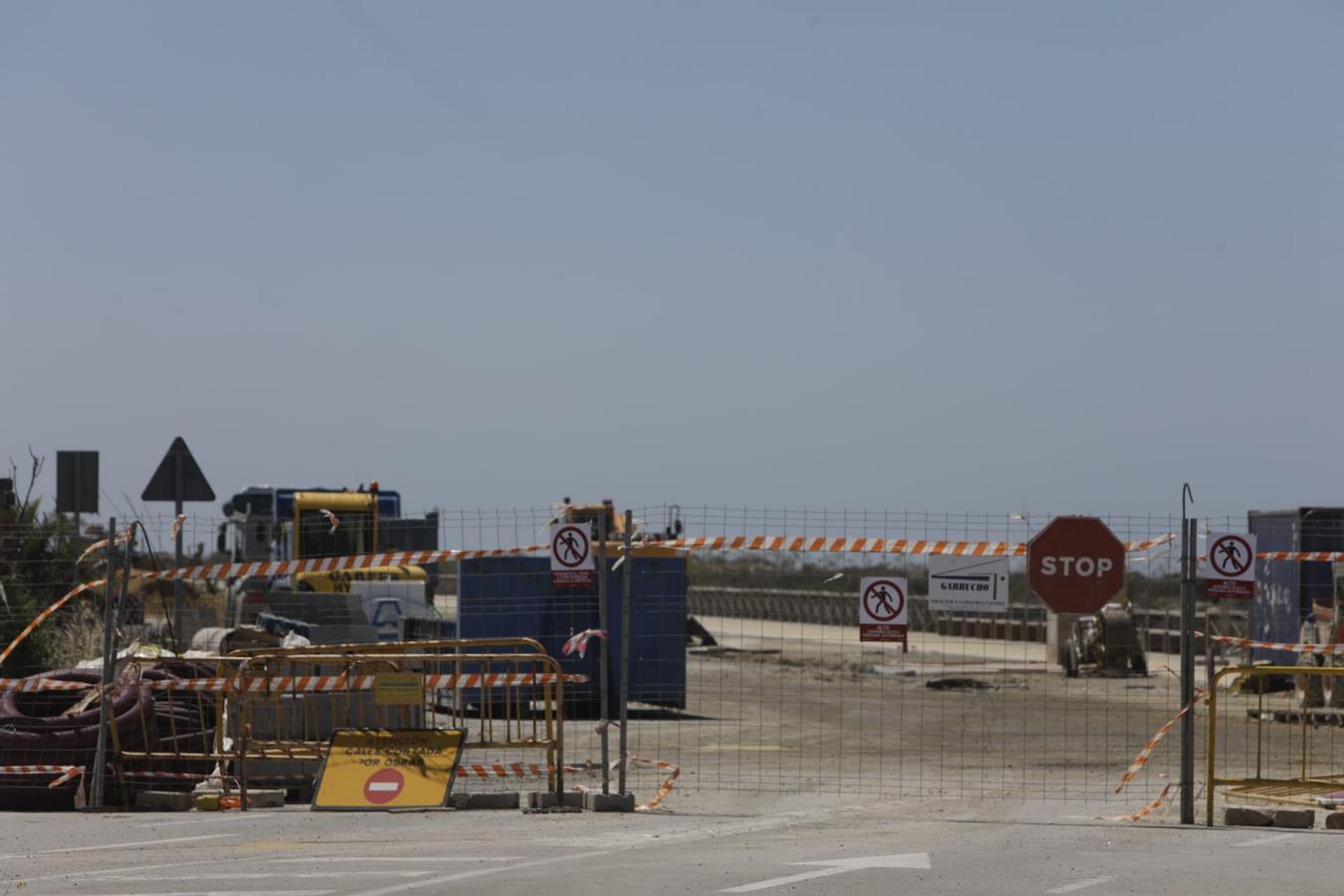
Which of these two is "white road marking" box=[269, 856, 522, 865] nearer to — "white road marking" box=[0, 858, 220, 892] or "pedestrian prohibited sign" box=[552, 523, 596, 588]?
"white road marking" box=[0, 858, 220, 892]

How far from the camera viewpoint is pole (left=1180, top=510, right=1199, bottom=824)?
1310cm

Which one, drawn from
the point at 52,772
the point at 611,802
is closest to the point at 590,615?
the point at 611,802

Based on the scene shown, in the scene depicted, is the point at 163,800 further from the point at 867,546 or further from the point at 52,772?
the point at 867,546

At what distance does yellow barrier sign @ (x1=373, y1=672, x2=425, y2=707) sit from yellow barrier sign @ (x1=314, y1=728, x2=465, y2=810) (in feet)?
1.00

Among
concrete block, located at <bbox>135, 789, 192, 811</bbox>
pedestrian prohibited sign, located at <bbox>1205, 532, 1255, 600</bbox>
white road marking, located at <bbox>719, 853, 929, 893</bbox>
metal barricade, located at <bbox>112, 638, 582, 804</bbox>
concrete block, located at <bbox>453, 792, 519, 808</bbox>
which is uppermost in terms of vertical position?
pedestrian prohibited sign, located at <bbox>1205, 532, 1255, 600</bbox>

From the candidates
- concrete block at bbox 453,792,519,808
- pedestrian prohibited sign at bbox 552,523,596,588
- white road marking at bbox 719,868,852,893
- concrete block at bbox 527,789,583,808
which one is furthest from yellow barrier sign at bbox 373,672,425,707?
white road marking at bbox 719,868,852,893

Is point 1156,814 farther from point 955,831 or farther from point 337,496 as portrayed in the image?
point 337,496

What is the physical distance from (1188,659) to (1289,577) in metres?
15.4

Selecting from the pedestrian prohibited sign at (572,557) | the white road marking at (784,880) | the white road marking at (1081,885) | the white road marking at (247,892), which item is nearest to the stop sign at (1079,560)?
the pedestrian prohibited sign at (572,557)

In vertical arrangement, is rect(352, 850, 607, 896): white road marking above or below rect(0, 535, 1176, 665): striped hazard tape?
below

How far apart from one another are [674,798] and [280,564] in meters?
4.13

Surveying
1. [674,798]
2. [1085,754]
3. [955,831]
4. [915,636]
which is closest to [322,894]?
[955,831]

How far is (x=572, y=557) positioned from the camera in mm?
13547

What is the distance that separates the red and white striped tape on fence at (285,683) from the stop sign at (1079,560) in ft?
12.7
